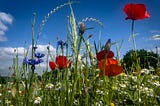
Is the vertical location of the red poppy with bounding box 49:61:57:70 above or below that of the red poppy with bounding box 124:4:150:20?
below

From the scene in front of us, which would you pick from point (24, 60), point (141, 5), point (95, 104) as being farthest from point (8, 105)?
point (141, 5)

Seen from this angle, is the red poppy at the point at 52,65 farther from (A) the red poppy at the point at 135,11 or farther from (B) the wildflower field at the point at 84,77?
(A) the red poppy at the point at 135,11

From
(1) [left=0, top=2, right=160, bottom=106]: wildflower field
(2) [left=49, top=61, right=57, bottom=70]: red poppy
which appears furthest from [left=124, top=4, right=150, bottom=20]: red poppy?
(2) [left=49, top=61, right=57, bottom=70]: red poppy

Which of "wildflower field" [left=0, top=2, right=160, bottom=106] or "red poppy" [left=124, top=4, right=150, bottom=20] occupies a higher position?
"red poppy" [left=124, top=4, right=150, bottom=20]

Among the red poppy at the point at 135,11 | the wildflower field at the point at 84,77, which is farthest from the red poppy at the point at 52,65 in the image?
the red poppy at the point at 135,11

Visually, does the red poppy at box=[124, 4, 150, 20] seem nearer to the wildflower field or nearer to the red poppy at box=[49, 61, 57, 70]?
the wildflower field

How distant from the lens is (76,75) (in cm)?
203

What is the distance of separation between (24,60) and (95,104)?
559 mm

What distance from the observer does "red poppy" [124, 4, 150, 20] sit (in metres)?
2.81

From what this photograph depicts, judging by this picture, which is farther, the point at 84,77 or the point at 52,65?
the point at 52,65

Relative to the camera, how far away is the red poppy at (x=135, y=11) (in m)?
2.81

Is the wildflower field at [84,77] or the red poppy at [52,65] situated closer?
the wildflower field at [84,77]

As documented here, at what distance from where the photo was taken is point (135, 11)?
2.81 m

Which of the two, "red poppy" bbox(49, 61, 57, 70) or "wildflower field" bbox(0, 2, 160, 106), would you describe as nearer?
"wildflower field" bbox(0, 2, 160, 106)
